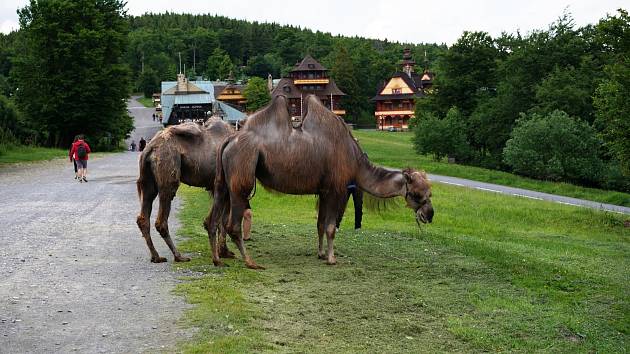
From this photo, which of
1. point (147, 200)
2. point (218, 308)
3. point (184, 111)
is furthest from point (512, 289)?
point (184, 111)

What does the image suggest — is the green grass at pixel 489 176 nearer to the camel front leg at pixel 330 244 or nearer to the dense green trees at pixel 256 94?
the camel front leg at pixel 330 244

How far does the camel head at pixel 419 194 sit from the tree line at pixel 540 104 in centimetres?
2344

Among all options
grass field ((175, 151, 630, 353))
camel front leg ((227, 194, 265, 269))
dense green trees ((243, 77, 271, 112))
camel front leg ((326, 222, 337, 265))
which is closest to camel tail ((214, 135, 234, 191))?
camel front leg ((227, 194, 265, 269))

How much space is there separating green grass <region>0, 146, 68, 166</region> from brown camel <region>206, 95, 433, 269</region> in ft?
104

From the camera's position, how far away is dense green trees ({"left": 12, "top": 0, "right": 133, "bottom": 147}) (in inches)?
2424

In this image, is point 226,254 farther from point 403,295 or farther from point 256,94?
point 256,94

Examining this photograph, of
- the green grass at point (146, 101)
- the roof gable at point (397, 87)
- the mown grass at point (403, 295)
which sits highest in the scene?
the roof gable at point (397, 87)

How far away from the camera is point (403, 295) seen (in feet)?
30.6

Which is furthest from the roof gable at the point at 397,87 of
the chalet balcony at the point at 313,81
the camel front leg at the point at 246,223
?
the camel front leg at the point at 246,223

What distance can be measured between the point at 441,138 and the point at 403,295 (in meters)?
50.4

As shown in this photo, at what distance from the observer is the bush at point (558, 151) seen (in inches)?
1917

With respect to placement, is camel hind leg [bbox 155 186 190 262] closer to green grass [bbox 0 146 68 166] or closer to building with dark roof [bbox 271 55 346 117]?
green grass [bbox 0 146 68 166]

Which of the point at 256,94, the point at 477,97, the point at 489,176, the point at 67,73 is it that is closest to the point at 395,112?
the point at 256,94

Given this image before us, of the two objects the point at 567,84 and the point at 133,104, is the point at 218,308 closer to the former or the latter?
the point at 567,84
